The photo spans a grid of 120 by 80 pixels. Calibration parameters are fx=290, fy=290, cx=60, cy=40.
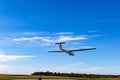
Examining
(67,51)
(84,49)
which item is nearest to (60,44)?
(67,51)

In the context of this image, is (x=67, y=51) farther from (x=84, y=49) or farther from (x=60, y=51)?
(x=84, y=49)

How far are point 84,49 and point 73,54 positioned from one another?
9433 mm

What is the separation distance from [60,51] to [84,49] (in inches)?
407

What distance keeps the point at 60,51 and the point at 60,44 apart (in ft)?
21.3

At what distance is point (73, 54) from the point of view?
75.0 m

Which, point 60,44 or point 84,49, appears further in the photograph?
point 60,44

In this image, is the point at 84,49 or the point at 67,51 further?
the point at 67,51

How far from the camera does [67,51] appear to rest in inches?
2965

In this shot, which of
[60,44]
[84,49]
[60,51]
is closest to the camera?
[84,49]

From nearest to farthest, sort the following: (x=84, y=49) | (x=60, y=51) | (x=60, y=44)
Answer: (x=84, y=49) → (x=60, y=51) → (x=60, y=44)

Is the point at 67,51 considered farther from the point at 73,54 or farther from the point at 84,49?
the point at 84,49

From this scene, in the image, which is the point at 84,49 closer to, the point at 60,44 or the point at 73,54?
the point at 73,54

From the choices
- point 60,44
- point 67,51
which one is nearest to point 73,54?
point 67,51

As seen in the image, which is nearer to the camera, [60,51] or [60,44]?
[60,51]
